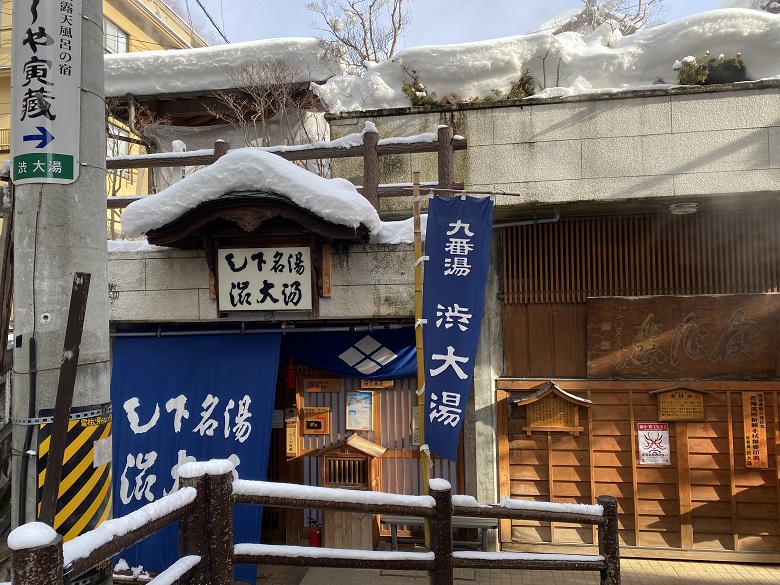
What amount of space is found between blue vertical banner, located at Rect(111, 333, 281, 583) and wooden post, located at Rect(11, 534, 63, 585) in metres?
5.23

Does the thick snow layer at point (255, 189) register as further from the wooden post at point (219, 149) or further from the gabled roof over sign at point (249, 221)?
the wooden post at point (219, 149)

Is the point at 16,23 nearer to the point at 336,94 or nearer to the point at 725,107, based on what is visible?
the point at 336,94

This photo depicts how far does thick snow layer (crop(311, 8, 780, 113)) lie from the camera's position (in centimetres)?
877

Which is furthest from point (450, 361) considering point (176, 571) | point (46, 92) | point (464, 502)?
point (46, 92)

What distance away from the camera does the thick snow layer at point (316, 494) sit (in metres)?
4.08

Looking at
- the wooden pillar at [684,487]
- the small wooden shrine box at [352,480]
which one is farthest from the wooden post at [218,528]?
the wooden pillar at [684,487]

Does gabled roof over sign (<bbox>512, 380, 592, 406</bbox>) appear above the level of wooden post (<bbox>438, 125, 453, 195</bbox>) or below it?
below

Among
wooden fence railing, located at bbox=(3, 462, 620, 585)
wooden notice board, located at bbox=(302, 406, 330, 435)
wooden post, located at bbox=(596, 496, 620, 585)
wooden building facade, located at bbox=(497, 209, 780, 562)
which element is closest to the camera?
wooden fence railing, located at bbox=(3, 462, 620, 585)

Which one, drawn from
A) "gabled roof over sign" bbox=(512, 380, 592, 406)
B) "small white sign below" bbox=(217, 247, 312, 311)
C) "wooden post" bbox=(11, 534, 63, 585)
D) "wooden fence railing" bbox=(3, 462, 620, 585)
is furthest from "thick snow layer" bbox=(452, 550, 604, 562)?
"small white sign below" bbox=(217, 247, 312, 311)

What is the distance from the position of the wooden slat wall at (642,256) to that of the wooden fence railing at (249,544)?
4.48 metres

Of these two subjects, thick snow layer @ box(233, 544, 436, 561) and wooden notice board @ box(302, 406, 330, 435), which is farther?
wooden notice board @ box(302, 406, 330, 435)

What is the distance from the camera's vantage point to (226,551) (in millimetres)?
3967

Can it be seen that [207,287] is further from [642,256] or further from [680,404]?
[680,404]

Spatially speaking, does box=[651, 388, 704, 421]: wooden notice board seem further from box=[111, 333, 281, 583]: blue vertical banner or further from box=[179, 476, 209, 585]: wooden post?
box=[179, 476, 209, 585]: wooden post
